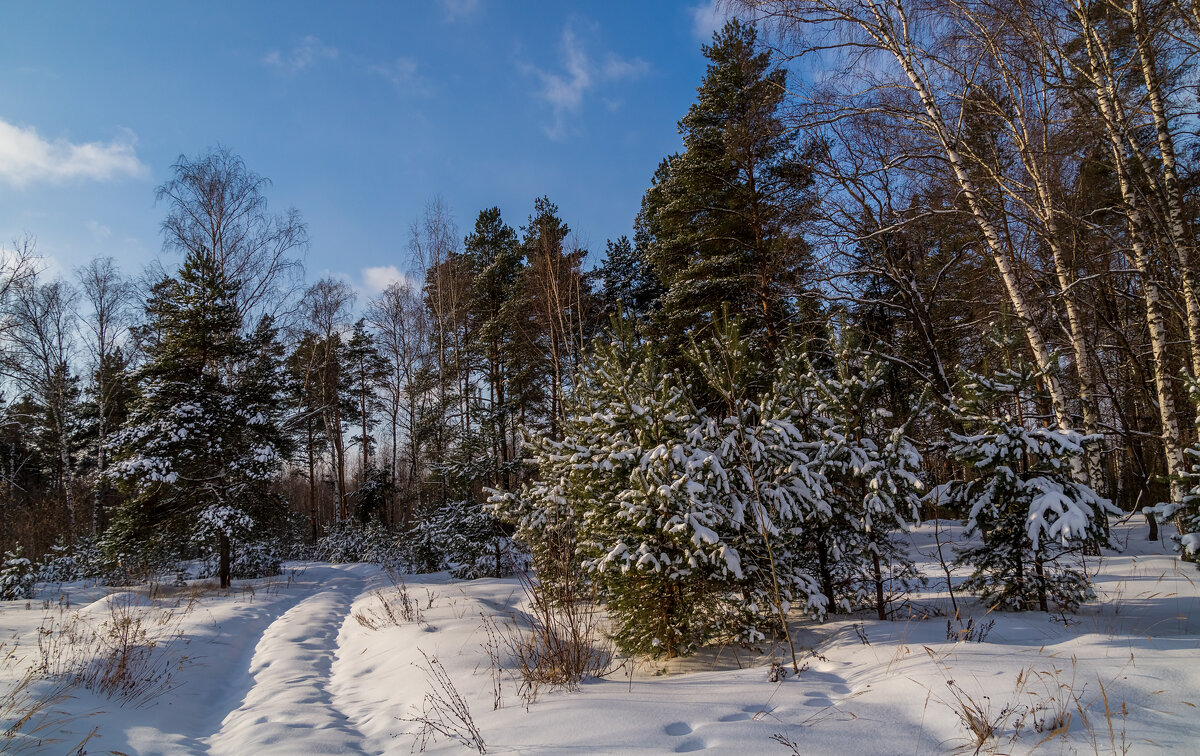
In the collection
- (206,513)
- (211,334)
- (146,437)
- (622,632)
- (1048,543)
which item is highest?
(211,334)

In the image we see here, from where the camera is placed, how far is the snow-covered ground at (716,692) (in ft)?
9.61

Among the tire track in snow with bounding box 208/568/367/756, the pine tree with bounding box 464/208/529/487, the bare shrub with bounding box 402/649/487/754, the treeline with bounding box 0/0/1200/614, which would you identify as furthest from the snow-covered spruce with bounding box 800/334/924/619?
the pine tree with bounding box 464/208/529/487

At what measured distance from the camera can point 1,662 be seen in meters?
5.43

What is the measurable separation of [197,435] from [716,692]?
40.9 feet

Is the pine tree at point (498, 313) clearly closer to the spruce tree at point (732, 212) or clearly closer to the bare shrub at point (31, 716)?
the spruce tree at point (732, 212)

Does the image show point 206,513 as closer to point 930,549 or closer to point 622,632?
point 622,632

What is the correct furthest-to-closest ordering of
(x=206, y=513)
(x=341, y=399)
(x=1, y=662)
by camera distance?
(x=341, y=399) → (x=206, y=513) → (x=1, y=662)

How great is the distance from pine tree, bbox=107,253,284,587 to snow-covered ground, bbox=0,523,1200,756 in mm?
4337

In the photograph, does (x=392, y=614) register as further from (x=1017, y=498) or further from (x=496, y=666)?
(x=1017, y=498)

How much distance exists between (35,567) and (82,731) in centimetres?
1400

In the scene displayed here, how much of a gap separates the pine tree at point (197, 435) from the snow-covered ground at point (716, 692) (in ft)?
14.2

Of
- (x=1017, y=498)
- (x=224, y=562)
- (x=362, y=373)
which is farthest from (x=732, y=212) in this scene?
(x=362, y=373)

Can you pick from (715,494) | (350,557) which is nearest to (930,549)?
(715,494)

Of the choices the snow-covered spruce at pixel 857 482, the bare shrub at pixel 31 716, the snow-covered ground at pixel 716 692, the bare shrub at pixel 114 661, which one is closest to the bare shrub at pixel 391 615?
the snow-covered ground at pixel 716 692
